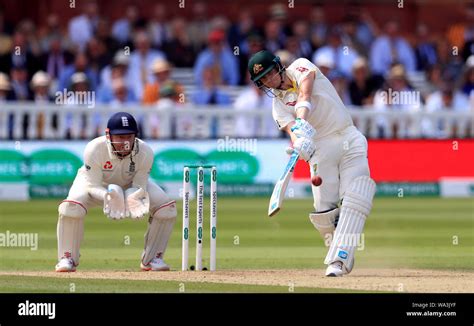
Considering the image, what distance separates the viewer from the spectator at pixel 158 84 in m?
22.2

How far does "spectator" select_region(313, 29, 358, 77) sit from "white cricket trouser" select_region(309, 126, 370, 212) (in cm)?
1164

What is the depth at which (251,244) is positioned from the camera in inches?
600

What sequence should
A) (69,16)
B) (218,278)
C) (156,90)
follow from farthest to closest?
(69,16) < (156,90) < (218,278)

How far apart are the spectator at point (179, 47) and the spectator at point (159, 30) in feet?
0.38

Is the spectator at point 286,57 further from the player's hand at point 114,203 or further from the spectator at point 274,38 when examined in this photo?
the player's hand at point 114,203

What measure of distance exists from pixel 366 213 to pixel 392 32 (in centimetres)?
1377

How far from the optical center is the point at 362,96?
2339cm

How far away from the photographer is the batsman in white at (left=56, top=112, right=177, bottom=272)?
11.8 metres

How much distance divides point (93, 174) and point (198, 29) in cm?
1374

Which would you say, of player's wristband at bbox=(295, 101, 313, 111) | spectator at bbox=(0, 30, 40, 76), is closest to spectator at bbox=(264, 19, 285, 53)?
spectator at bbox=(0, 30, 40, 76)

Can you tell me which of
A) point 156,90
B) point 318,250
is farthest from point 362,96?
point 318,250

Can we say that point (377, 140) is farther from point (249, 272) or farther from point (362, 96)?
point (249, 272)

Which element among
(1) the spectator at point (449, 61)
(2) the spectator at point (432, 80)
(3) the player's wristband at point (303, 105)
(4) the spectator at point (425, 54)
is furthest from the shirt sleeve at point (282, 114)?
(4) the spectator at point (425, 54)
